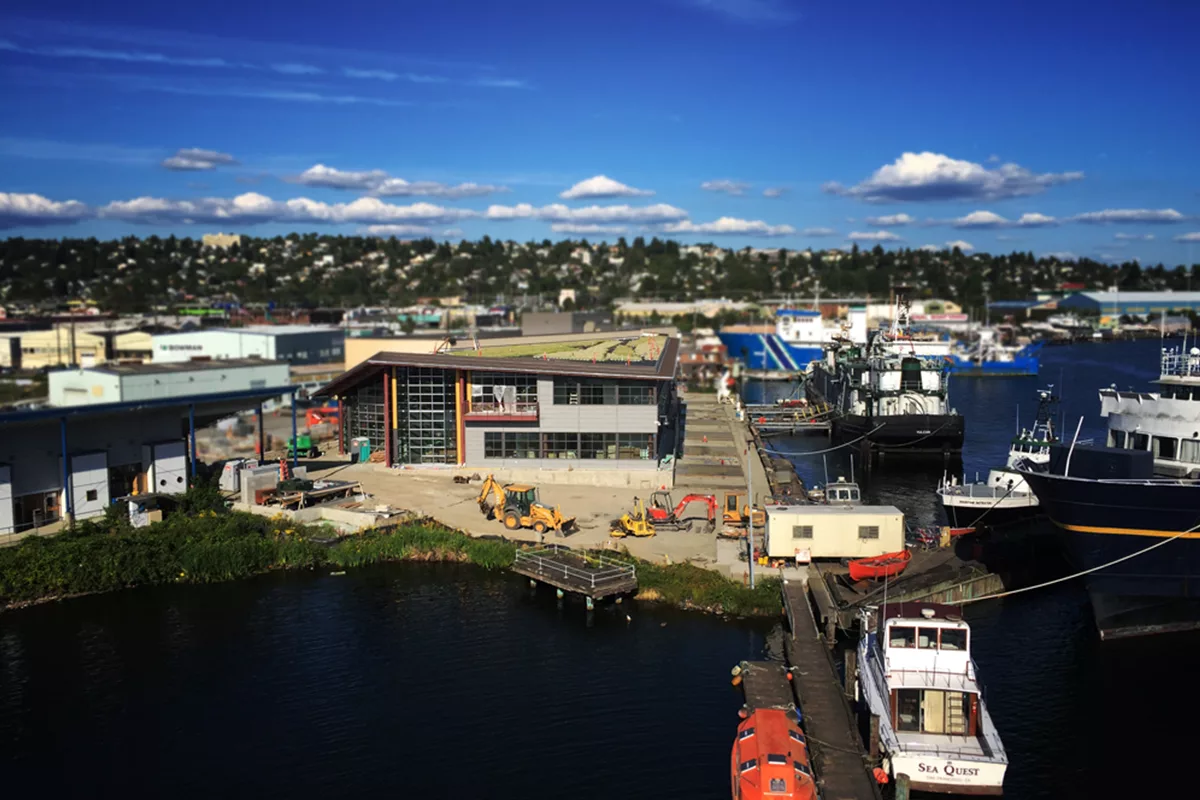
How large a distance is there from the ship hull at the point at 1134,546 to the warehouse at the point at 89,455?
2944 centimetres

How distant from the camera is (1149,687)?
22.0 m

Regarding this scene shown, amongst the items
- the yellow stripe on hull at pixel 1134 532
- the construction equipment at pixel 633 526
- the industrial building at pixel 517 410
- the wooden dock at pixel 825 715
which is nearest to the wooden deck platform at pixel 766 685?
the wooden dock at pixel 825 715

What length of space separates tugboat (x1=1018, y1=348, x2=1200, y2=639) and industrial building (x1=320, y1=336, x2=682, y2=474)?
17481 mm

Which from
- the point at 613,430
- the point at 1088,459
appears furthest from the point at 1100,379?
the point at 1088,459

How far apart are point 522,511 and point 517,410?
8215mm

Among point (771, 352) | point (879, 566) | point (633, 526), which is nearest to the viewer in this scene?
point (879, 566)

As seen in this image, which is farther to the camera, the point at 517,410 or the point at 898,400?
the point at 898,400

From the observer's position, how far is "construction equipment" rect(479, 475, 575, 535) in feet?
105

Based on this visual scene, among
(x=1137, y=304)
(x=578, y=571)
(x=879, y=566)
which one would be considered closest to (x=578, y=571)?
(x=578, y=571)

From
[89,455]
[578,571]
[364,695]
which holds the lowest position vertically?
[364,695]

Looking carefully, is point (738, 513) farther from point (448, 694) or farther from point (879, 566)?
point (448, 694)

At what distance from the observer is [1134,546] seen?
23688 mm

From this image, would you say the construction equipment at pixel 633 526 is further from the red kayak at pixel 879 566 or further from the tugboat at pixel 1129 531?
the tugboat at pixel 1129 531

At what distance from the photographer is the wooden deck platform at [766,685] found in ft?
63.8
